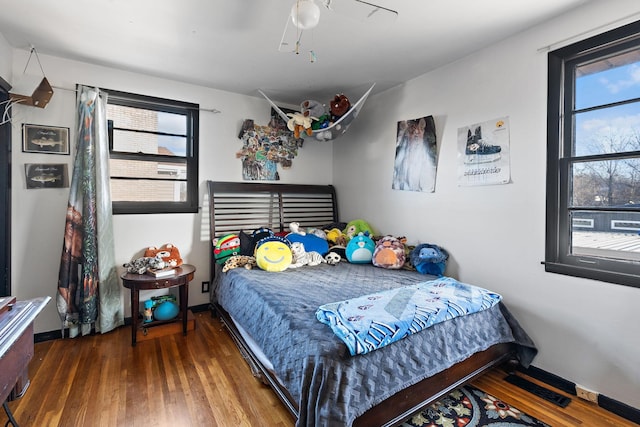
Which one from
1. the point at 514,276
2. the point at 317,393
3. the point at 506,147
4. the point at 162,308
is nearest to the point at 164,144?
the point at 162,308

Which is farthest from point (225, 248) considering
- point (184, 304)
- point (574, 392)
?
point (574, 392)

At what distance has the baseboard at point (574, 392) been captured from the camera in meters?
1.67

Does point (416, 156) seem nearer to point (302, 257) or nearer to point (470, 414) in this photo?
point (302, 257)

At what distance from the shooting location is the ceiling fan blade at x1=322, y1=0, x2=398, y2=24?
1.73 metres

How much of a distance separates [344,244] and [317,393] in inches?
78.2

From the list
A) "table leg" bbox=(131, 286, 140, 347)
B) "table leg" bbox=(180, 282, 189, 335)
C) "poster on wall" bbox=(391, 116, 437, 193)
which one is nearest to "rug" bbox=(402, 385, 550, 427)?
"poster on wall" bbox=(391, 116, 437, 193)

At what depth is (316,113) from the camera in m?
3.02

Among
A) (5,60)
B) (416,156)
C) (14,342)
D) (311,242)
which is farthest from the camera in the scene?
(311,242)

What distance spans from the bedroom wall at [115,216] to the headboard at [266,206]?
0.44 feet

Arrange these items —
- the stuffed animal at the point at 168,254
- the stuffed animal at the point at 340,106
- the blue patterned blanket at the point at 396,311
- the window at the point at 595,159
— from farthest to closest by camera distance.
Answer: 1. the stuffed animal at the point at 340,106
2. the stuffed animal at the point at 168,254
3. the window at the point at 595,159
4. the blue patterned blanket at the point at 396,311

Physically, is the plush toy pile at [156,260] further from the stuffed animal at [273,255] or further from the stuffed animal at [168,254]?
the stuffed animal at [273,255]

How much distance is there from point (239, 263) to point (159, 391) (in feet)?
3.63

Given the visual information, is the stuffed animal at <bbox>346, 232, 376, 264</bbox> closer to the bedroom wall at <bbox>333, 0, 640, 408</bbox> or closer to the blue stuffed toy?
the bedroom wall at <bbox>333, 0, 640, 408</bbox>

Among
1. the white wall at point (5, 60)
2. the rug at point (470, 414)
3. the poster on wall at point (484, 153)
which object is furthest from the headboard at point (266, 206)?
the rug at point (470, 414)
